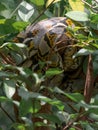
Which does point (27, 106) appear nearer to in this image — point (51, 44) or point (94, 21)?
point (94, 21)

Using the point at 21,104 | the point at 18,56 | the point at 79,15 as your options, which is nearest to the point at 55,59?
the point at 18,56

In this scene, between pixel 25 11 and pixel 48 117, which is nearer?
pixel 48 117

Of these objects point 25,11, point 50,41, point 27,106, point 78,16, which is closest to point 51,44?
point 50,41

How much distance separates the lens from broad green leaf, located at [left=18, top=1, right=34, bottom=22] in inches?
46.3

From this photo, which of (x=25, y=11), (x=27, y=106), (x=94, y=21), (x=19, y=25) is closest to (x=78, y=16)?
(x=94, y=21)

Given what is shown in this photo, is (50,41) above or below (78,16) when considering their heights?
below

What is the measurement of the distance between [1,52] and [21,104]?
0.24m

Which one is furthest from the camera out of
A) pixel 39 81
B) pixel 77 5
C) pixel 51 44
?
Answer: pixel 51 44

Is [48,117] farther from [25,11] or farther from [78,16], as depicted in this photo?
[25,11]

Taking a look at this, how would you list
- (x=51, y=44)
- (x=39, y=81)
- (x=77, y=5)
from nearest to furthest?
(x=39, y=81)
(x=77, y=5)
(x=51, y=44)

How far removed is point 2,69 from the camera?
862mm

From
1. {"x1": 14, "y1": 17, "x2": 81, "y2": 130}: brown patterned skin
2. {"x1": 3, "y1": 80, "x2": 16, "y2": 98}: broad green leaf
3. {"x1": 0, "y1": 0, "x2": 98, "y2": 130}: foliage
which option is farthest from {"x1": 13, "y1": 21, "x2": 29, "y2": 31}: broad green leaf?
{"x1": 14, "y1": 17, "x2": 81, "y2": 130}: brown patterned skin

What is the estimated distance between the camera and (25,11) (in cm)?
120

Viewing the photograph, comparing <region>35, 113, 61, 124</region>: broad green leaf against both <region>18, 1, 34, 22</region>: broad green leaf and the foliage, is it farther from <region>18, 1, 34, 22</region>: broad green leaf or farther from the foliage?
<region>18, 1, 34, 22</region>: broad green leaf
